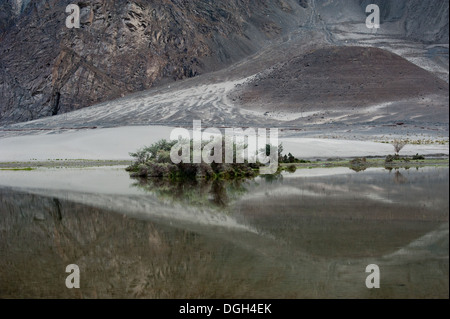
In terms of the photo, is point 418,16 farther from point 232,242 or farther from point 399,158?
point 232,242

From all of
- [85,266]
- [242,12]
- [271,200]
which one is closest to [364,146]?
[271,200]

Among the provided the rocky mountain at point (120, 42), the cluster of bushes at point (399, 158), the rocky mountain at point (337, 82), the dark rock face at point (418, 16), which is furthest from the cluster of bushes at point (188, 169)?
the dark rock face at point (418, 16)

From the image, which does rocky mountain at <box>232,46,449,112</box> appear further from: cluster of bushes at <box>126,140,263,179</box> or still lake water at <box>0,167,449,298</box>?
still lake water at <box>0,167,449,298</box>

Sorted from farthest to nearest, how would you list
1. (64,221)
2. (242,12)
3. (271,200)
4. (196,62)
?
(242,12)
(196,62)
(271,200)
(64,221)

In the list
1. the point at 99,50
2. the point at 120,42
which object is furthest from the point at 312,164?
the point at 120,42

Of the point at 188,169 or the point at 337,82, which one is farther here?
the point at 337,82

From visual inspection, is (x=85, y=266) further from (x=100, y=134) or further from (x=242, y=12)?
(x=242, y=12)
